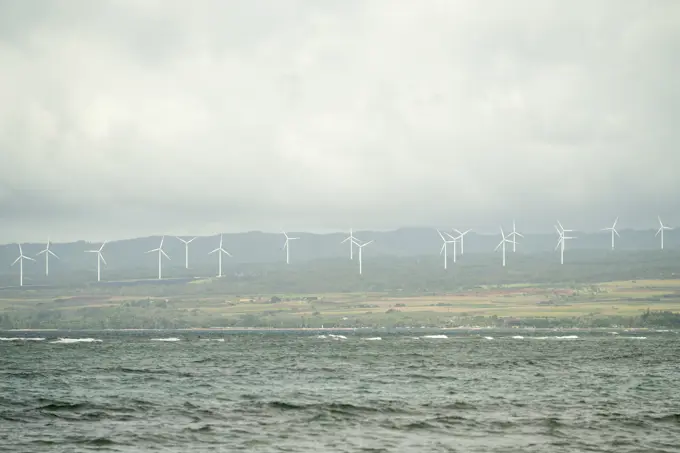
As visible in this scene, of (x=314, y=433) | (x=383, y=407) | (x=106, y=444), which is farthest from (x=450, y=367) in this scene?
(x=106, y=444)

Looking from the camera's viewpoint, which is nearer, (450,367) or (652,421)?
(652,421)

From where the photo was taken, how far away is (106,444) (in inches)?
2014

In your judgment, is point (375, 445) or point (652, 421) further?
point (652, 421)

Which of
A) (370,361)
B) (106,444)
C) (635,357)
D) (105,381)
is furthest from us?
(635,357)

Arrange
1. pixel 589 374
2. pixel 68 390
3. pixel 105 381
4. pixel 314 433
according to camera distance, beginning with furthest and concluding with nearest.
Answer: pixel 589 374 → pixel 105 381 → pixel 68 390 → pixel 314 433

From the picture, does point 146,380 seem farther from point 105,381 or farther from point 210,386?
point 210,386

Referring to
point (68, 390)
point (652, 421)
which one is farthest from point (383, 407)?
point (68, 390)

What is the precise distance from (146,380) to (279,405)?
31455 millimetres

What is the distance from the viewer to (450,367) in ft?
409

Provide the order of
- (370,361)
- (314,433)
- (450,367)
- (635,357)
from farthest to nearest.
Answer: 1. (635,357)
2. (370,361)
3. (450,367)
4. (314,433)

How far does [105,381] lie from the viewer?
97.1 metres

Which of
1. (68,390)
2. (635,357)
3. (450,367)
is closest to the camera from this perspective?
(68,390)

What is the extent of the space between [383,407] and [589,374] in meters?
49.9

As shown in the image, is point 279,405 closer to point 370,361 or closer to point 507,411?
point 507,411
